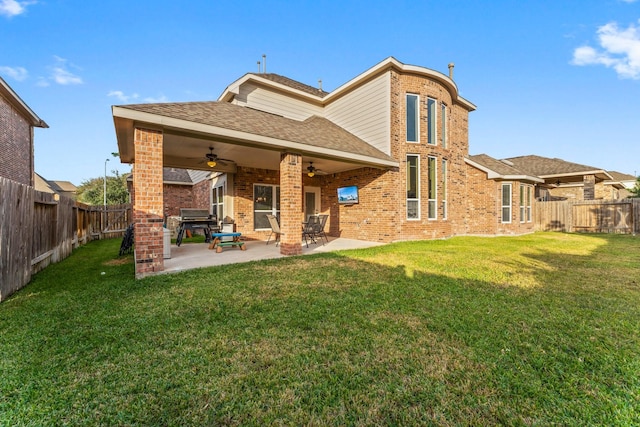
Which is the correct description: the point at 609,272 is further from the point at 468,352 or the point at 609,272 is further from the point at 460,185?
the point at 460,185

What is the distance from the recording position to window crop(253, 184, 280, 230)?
35.8ft

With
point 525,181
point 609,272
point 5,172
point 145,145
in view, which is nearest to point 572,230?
point 525,181

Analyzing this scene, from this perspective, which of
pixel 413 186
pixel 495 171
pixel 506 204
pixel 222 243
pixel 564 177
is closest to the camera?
pixel 222 243

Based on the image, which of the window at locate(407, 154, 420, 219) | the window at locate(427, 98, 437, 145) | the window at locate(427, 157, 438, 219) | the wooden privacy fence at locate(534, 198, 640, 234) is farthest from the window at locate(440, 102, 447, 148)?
the wooden privacy fence at locate(534, 198, 640, 234)

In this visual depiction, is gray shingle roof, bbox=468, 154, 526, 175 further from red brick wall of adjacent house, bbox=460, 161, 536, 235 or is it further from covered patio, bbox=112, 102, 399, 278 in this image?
covered patio, bbox=112, 102, 399, 278

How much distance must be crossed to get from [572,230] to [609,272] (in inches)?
538

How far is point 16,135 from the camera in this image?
1431cm

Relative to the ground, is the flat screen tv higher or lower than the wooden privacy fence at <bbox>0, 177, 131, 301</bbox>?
higher

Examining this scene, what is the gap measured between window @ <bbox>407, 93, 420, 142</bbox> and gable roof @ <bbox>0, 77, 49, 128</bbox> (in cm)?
1783

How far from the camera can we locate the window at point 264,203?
10.9 metres

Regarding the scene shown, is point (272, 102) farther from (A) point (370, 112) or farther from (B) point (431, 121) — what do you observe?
(B) point (431, 121)

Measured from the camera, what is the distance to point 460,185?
1230cm

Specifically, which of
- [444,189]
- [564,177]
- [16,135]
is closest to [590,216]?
[564,177]

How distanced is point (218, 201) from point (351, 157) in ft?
22.9
